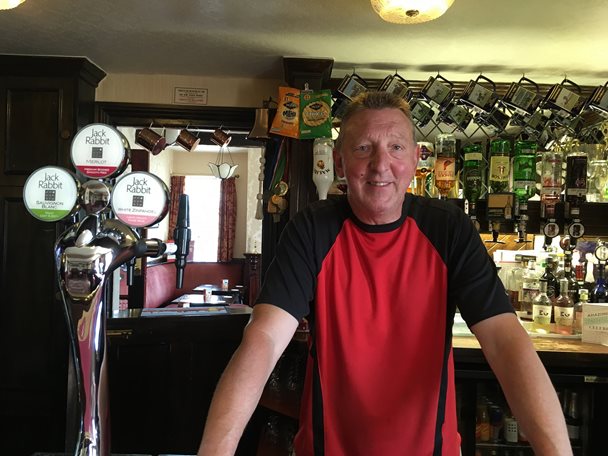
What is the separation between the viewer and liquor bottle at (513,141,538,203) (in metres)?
2.23

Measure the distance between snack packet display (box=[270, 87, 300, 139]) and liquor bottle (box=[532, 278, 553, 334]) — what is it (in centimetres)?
139

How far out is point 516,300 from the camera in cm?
252

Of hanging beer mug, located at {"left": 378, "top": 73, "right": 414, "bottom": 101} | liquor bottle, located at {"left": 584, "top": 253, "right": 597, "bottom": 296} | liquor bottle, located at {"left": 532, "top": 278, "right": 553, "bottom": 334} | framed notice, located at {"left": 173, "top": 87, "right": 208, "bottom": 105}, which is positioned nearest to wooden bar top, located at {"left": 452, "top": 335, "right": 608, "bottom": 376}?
liquor bottle, located at {"left": 532, "top": 278, "right": 553, "bottom": 334}

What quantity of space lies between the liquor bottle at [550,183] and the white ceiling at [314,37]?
19.4 inches

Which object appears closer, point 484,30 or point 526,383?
point 526,383

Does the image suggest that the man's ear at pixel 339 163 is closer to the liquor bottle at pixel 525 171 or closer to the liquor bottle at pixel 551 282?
the liquor bottle at pixel 525 171

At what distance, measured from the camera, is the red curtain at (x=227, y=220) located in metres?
7.60

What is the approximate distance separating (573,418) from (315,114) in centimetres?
178

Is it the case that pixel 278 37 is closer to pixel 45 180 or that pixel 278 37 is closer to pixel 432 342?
pixel 45 180

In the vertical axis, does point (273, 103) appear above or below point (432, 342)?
above

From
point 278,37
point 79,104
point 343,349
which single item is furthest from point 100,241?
point 79,104

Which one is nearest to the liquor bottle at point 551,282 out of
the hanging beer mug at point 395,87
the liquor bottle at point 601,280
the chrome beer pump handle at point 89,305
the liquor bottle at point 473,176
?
Answer: the liquor bottle at point 601,280

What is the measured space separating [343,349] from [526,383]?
0.38 meters

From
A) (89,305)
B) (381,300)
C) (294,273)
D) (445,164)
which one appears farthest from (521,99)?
(89,305)
